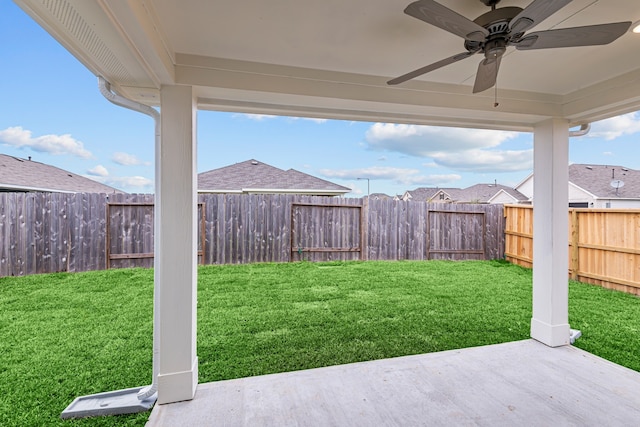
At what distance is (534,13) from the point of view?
46.6 inches

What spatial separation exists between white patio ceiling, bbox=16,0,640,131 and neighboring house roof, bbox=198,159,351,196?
20.3 ft

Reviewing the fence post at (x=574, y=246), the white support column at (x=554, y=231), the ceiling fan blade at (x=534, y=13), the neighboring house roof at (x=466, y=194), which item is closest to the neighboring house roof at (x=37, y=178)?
the ceiling fan blade at (x=534, y=13)

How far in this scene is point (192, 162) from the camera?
2.06 metres

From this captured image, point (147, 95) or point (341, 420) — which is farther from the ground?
point (147, 95)

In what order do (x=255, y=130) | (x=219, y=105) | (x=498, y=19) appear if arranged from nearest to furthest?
1. (x=498, y=19)
2. (x=219, y=105)
3. (x=255, y=130)

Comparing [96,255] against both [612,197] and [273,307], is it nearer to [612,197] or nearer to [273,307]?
[273,307]

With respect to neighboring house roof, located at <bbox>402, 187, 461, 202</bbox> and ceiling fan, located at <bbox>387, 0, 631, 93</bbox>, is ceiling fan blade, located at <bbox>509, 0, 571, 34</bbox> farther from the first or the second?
neighboring house roof, located at <bbox>402, 187, 461, 202</bbox>

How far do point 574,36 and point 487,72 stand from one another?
411mm

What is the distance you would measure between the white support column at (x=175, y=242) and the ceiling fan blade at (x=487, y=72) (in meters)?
1.77

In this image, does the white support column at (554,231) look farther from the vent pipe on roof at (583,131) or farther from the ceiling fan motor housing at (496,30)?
the ceiling fan motor housing at (496,30)

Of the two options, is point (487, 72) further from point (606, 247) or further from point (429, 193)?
point (429, 193)

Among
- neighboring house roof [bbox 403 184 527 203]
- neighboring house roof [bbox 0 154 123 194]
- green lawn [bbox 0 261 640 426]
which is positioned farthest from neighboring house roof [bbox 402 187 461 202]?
neighboring house roof [bbox 0 154 123 194]

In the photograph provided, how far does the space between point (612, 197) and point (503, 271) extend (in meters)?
7.00

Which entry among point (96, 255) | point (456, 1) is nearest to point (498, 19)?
point (456, 1)
